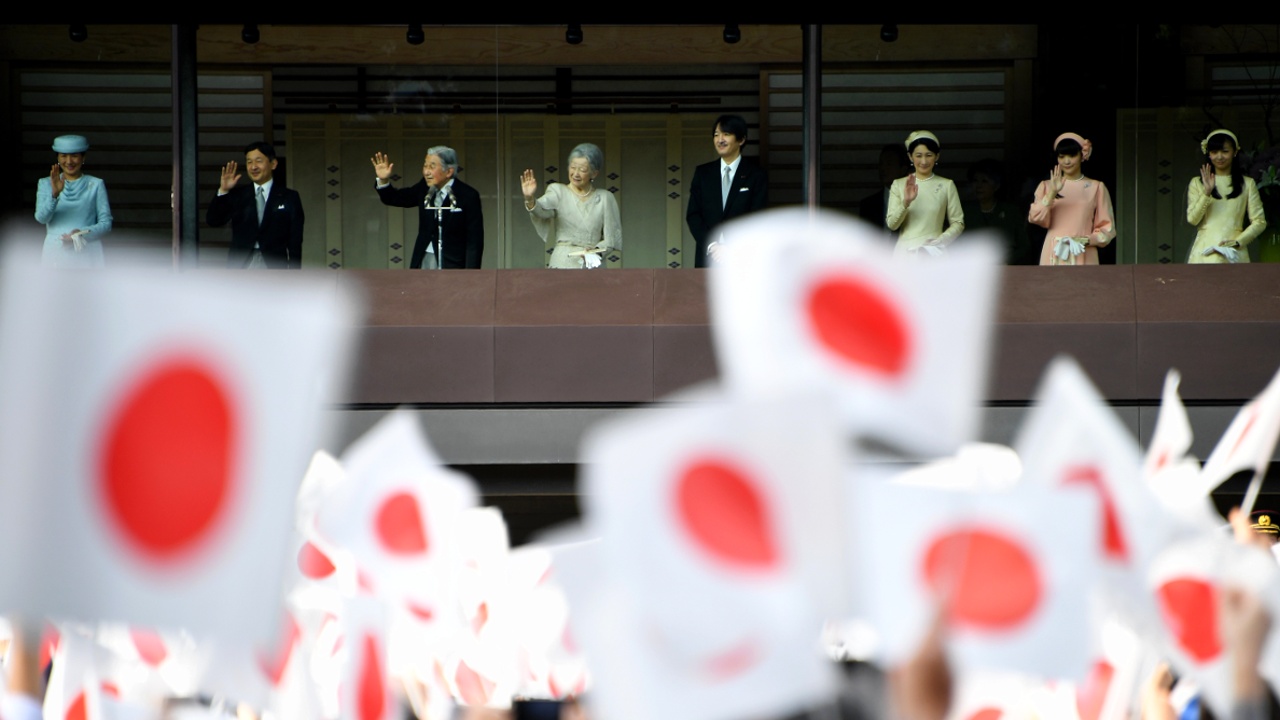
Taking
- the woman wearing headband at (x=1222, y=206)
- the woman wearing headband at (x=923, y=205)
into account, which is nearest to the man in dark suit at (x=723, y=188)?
the woman wearing headband at (x=923, y=205)

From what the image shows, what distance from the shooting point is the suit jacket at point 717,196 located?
902cm

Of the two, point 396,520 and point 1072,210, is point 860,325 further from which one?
point 1072,210

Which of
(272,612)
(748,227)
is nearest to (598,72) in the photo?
(748,227)

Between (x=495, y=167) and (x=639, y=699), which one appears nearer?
A: (x=639, y=699)

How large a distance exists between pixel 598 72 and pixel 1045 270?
2.66 meters

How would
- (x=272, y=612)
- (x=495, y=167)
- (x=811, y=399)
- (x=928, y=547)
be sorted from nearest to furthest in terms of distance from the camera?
(x=272, y=612) < (x=811, y=399) < (x=928, y=547) < (x=495, y=167)

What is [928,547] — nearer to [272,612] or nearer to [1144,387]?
[272,612]

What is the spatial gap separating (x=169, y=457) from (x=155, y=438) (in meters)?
0.04

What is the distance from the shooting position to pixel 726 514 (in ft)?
6.25

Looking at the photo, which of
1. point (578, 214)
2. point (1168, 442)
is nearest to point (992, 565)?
point (1168, 442)

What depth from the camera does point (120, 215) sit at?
9.10 metres

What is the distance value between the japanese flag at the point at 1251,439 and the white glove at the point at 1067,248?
6400 millimetres

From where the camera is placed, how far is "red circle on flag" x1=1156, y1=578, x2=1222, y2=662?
2695 millimetres

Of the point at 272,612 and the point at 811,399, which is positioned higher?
the point at 811,399
